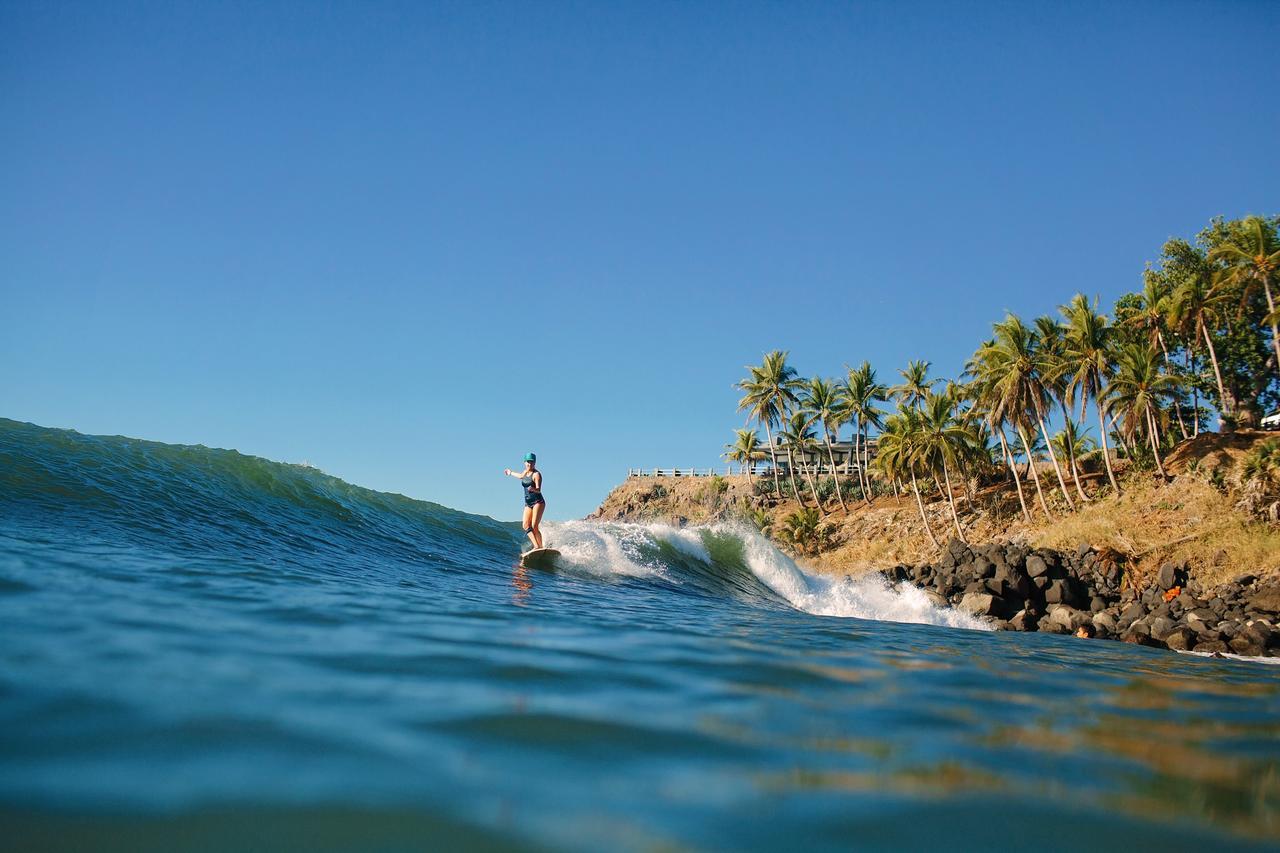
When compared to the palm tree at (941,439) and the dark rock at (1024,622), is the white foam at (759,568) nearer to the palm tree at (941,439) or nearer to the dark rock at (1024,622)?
the dark rock at (1024,622)

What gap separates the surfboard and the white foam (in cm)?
31

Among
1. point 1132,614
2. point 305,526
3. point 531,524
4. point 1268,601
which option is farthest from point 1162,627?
point 305,526

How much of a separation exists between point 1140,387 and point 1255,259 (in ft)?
22.6

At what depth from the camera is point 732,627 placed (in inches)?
248

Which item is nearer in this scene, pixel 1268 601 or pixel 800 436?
pixel 1268 601

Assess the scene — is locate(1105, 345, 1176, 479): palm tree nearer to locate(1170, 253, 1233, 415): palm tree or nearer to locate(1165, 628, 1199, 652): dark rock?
locate(1170, 253, 1233, 415): palm tree

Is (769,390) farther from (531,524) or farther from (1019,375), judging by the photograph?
(531,524)

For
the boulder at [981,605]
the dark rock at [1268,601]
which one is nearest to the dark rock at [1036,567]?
the boulder at [981,605]

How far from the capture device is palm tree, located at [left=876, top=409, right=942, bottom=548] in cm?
3809

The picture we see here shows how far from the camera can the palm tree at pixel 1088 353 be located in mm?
32438

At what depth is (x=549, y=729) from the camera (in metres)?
2.58

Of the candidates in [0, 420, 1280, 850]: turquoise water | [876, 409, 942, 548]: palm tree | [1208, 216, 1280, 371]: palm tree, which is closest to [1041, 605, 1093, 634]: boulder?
[0, 420, 1280, 850]: turquoise water

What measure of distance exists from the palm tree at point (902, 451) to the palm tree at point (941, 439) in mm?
424

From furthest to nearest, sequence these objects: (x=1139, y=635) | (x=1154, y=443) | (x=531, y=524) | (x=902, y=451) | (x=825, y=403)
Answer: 1. (x=825, y=403)
2. (x=902, y=451)
3. (x=1154, y=443)
4. (x=1139, y=635)
5. (x=531, y=524)
